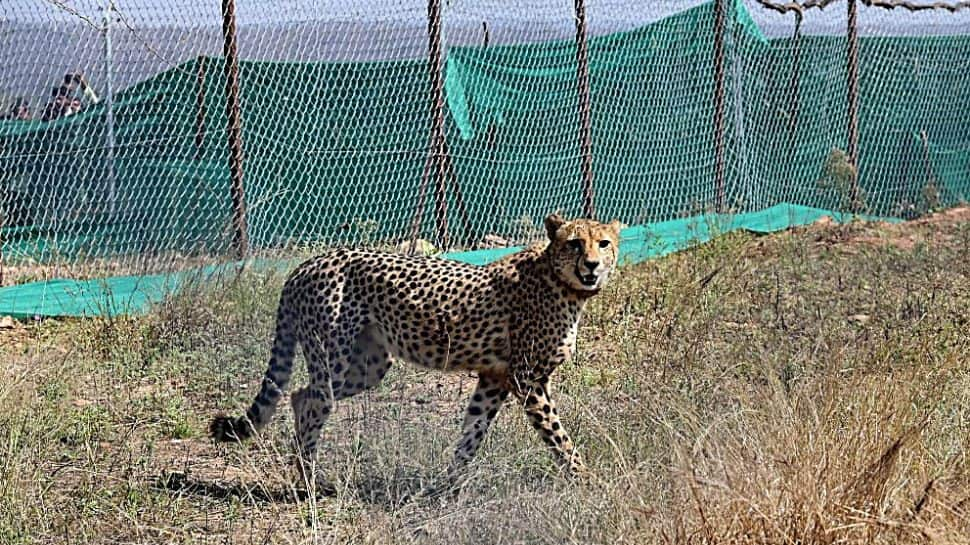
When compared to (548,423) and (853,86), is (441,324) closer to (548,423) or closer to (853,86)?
(548,423)

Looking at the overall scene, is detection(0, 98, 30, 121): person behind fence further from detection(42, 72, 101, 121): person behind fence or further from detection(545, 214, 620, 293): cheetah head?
detection(545, 214, 620, 293): cheetah head

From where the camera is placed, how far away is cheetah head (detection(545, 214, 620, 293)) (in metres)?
4.94

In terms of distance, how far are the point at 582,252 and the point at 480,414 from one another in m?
0.72

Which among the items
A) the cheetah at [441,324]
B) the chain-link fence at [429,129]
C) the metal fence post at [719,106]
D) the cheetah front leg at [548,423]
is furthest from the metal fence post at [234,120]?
the metal fence post at [719,106]

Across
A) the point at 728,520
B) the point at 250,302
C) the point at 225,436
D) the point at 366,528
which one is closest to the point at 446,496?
the point at 366,528

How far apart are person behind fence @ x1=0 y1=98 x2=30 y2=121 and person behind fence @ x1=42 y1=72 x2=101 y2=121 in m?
0.14

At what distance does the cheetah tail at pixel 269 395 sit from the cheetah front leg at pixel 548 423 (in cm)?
87

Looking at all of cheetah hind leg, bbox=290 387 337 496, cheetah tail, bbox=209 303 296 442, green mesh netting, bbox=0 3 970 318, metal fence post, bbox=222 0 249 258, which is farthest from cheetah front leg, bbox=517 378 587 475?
metal fence post, bbox=222 0 249 258

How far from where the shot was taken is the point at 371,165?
31.2 ft

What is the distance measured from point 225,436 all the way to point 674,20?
6950 millimetres

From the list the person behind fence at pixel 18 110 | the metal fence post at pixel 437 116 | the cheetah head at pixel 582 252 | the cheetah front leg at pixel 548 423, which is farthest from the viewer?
the metal fence post at pixel 437 116

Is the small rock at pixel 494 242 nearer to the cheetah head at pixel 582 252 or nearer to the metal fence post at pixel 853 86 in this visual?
the metal fence post at pixel 853 86

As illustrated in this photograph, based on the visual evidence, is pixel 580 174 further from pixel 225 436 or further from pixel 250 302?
pixel 225 436

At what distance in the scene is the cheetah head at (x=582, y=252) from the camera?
494cm
